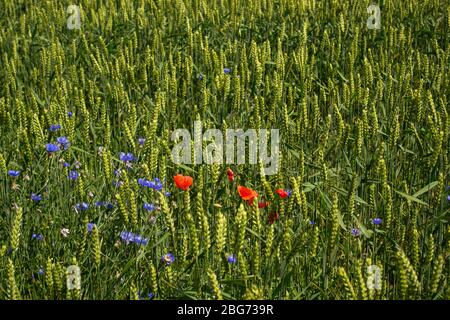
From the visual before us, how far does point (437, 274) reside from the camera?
1.42m

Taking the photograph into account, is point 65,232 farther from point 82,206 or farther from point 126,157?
point 126,157

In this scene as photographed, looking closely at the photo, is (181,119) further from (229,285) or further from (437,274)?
(437,274)

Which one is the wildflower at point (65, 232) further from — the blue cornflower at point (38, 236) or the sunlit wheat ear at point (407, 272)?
the sunlit wheat ear at point (407, 272)

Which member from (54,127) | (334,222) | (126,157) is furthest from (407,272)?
(54,127)

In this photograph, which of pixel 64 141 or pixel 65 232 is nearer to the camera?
pixel 65 232

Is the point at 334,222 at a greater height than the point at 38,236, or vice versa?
the point at 334,222

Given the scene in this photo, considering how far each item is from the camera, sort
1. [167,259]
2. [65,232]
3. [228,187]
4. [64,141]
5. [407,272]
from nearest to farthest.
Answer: [407,272], [167,259], [65,232], [228,187], [64,141]

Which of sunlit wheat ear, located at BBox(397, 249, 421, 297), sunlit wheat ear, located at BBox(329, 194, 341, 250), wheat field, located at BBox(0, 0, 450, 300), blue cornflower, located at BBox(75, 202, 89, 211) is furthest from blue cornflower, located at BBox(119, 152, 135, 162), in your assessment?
sunlit wheat ear, located at BBox(397, 249, 421, 297)

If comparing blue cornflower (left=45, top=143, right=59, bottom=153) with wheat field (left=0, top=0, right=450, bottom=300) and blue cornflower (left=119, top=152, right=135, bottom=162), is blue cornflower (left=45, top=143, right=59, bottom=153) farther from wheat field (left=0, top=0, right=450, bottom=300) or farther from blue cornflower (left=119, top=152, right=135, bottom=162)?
blue cornflower (left=119, top=152, right=135, bottom=162)

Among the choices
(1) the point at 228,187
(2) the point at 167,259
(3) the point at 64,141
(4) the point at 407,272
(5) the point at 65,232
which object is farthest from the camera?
(3) the point at 64,141

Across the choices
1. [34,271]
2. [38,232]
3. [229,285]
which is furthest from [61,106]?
[229,285]

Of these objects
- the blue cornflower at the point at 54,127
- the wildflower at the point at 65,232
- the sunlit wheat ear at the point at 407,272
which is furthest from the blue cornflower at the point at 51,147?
the sunlit wheat ear at the point at 407,272
